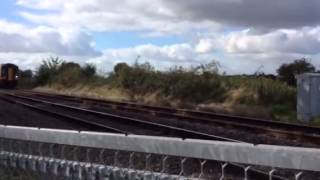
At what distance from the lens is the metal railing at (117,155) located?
3.95 metres

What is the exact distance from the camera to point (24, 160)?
546 centimetres

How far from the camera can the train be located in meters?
71.5

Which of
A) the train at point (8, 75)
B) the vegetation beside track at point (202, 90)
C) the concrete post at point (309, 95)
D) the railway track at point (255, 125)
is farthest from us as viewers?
the train at point (8, 75)

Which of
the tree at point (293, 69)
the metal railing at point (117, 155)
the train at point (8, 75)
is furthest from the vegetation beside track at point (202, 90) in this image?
the metal railing at point (117, 155)

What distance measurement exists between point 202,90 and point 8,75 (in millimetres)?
37835

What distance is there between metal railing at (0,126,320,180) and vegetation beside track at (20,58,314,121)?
22.1 meters

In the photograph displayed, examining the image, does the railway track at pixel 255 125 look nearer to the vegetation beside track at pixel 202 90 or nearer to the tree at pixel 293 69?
the vegetation beside track at pixel 202 90

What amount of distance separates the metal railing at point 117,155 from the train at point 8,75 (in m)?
66.7

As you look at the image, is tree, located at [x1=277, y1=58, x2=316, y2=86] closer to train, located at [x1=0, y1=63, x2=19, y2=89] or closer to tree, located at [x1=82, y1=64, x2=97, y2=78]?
tree, located at [x1=82, y1=64, x2=97, y2=78]

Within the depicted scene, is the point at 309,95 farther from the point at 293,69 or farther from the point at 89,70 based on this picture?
the point at 89,70

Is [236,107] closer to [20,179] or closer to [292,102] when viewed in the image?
[292,102]

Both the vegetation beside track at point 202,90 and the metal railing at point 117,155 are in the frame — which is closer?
the metal railing at point 117,155

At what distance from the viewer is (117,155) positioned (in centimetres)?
510

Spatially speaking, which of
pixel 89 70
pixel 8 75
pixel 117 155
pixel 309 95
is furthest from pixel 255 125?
pixel 8 75
